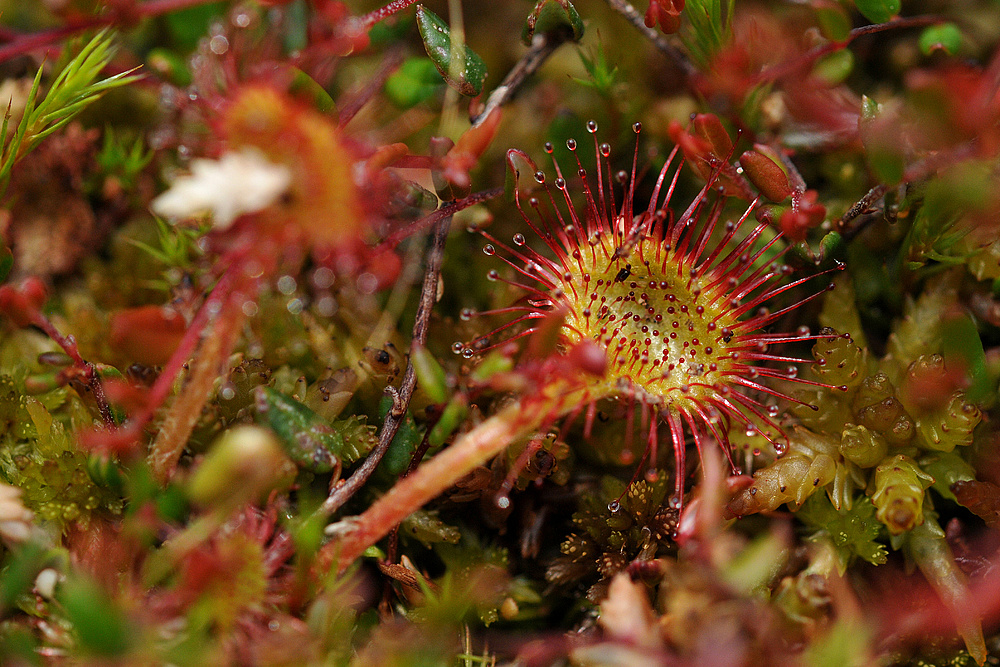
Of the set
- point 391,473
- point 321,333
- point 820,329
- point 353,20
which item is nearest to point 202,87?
point 353,20

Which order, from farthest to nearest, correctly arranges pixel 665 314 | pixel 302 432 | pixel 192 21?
pixel 192 21
pixel 665 314
pixel 302 432

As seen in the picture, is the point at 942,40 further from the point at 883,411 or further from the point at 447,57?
the point at 447,57

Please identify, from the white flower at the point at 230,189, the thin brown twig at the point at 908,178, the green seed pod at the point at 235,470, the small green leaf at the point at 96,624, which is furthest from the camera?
the thin brown twig at the point at 908,178

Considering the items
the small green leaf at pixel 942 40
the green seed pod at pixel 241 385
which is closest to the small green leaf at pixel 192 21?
the green seed pod at pixel 241 385

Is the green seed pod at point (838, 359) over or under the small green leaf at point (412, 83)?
under

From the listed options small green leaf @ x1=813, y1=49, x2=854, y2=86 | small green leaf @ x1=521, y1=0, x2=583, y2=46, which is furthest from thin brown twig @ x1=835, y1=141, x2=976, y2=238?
small green leaf @ x1=521, y1=0, x2=583, y2=46

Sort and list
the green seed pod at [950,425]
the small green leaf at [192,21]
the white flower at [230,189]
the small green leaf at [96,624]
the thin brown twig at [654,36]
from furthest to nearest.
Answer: the small green leaf at [192,21] < the thin brown twig at [654,36] < the green seed pod at [950,425] < the white flower at [230,189] < the small green leaf at [96,624]

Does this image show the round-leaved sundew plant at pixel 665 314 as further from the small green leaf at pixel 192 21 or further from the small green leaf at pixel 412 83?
the small green leaf at pixel 192 21

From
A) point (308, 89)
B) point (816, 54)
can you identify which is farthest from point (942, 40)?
point (308, 89)
